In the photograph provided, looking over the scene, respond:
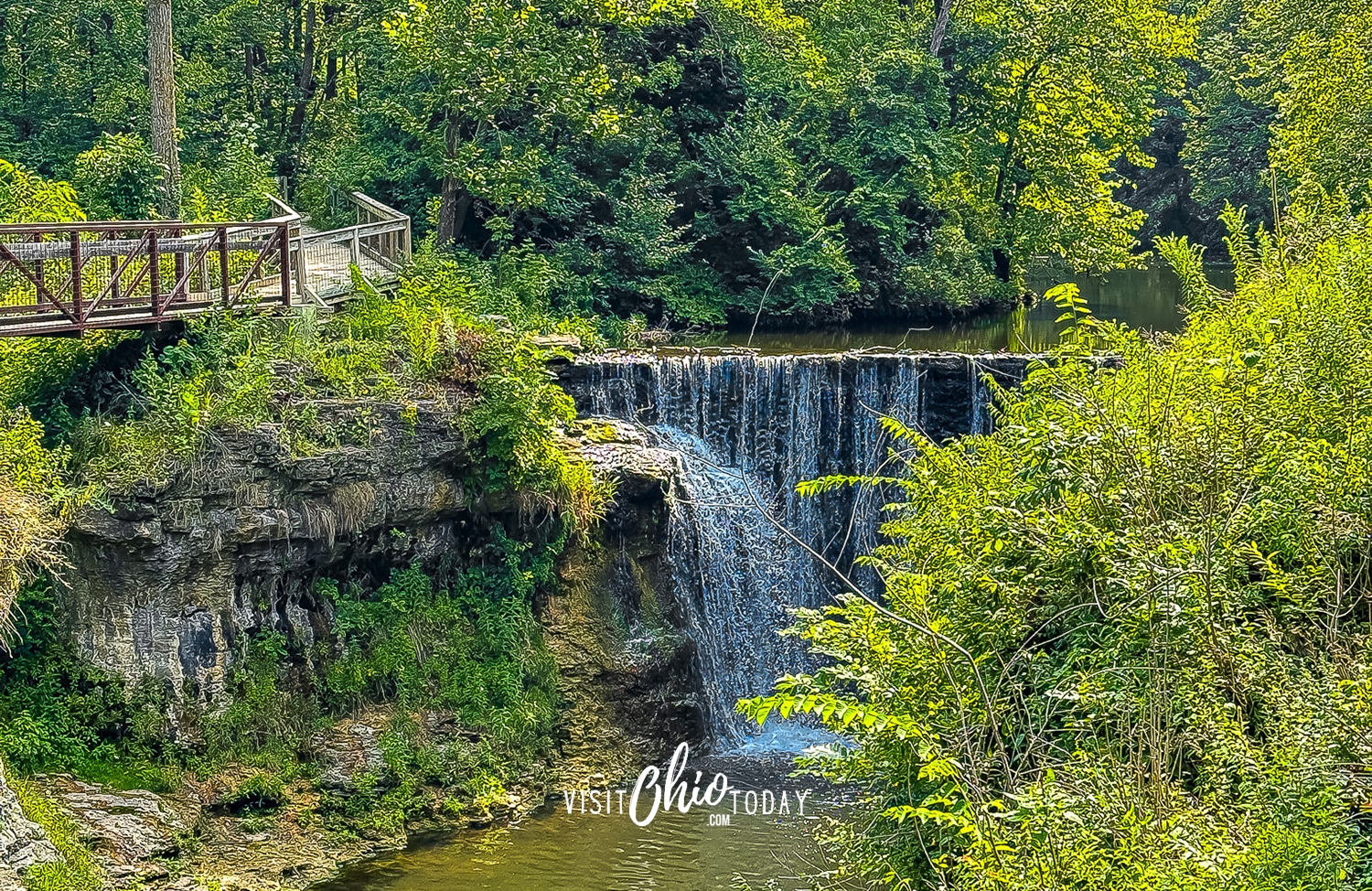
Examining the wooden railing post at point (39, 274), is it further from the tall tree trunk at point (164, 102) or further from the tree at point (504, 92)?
the tree at point (504, 92)

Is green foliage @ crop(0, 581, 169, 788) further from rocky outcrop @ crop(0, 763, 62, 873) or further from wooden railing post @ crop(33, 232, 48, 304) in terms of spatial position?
wooden railing post @ crop(33, 232, 48, 304)

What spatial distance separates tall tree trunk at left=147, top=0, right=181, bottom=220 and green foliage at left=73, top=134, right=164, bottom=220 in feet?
1.43

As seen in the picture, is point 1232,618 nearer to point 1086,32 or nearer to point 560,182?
point 560,182

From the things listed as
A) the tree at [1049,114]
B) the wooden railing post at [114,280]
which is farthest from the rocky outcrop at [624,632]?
the tree at [1049,114]

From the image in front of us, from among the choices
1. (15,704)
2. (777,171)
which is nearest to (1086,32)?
(777,171)

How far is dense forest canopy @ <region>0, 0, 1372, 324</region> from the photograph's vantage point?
87.5 feet

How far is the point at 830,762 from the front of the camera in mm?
11148

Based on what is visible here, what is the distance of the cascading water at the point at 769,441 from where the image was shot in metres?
20.3

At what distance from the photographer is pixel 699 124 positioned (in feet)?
100

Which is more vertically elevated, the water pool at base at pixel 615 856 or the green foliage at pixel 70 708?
the green foliage at pixel 70 708

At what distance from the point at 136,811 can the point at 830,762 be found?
24.6ft

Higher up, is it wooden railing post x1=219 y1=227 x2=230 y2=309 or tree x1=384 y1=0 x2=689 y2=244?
tree x1=384 y1=0 x2=689 y2=244

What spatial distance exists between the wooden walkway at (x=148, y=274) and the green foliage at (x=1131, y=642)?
9.01 metres

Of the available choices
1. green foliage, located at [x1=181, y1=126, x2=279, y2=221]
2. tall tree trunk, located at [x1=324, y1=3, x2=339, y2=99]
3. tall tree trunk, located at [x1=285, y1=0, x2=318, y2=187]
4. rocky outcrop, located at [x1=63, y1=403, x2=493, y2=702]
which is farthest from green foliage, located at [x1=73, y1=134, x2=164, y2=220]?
tall tree trunk, located at [x1=324, y1=3, x2=339, y2=99]
